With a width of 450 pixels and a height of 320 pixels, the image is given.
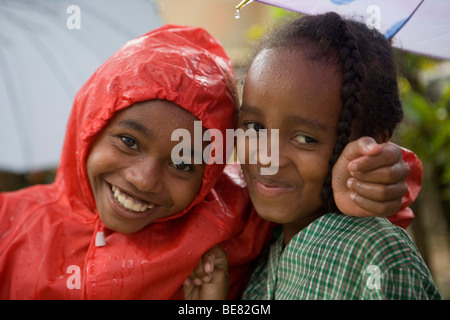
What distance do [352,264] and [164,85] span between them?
796 millimetres

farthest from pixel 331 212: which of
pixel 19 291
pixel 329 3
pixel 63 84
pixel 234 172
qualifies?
pixel 63 84

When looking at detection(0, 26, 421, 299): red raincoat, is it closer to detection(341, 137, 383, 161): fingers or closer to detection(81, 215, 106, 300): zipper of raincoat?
detection(81, 215, 106, 300): zipper of raincoat

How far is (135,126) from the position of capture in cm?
143

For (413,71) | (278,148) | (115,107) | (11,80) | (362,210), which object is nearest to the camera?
(362,210)

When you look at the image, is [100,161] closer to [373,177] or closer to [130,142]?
[130,142]

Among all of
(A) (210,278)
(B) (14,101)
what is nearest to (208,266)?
(A) (210,278)

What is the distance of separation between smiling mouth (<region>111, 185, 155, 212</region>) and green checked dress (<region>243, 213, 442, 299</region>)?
1.60 ft

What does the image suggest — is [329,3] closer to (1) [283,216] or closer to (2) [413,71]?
(1) [283,216]

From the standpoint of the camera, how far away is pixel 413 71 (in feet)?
9.11

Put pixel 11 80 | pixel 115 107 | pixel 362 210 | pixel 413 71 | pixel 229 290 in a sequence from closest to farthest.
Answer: pixel 362 210, pixel 115 107, pixel 229 290, pixel 11 80, pixel 413 71

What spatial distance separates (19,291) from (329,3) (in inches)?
57.0

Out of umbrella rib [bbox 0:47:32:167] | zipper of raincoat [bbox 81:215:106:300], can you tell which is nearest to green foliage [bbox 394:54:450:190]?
zipper of raincoat [bbox 81:215:106:300]

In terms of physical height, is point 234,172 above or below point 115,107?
below

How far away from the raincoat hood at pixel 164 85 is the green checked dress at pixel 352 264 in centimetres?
41
